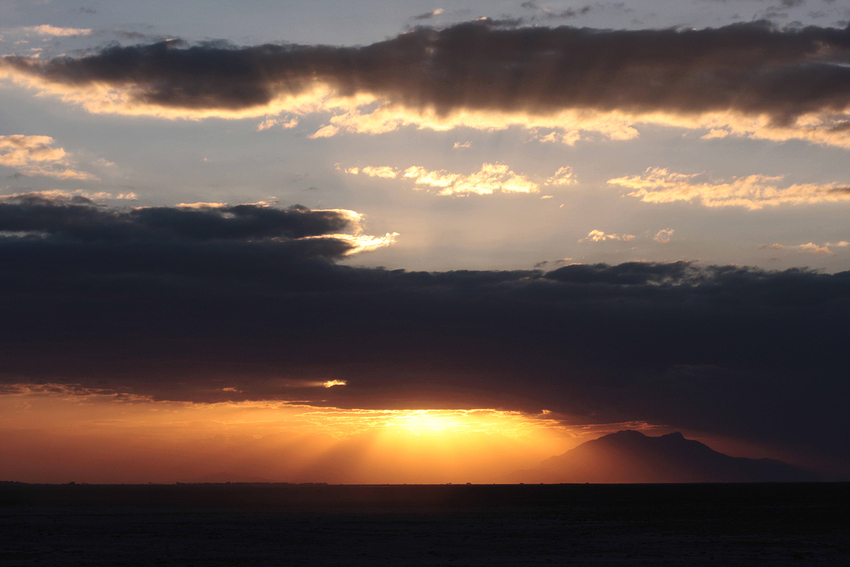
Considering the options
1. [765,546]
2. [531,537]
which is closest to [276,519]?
[531,537]

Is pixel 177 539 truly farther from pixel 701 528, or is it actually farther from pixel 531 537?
pixel 701 528

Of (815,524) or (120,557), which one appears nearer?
(120,557)

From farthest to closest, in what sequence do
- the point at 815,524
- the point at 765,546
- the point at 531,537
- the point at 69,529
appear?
the point at 815,524, the point at 69,529, the point at 531,537, the point at 765,546

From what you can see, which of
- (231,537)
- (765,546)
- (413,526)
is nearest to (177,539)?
(231,537)

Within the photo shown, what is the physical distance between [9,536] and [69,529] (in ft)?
30.8

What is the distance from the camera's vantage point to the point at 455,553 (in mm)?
53844

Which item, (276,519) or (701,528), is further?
(276,519)

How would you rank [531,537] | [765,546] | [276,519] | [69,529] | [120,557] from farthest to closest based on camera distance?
[276,519], [69,529], [531,537], [765,546], [120,557]

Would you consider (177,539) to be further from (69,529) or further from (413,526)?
(413,526)

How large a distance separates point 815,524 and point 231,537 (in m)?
64.6

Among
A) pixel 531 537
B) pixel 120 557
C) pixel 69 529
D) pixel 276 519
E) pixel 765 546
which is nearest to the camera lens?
pixel 120 557

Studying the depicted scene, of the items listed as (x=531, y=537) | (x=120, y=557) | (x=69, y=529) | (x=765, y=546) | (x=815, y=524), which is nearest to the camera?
(x=120, y=557)

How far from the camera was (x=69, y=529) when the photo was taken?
77.2 m

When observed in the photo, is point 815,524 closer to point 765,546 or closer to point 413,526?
point 765,546
